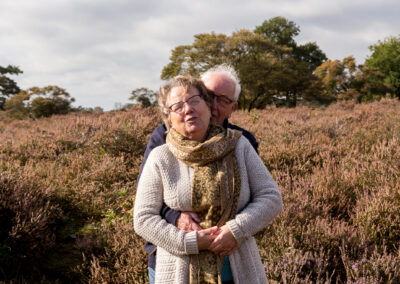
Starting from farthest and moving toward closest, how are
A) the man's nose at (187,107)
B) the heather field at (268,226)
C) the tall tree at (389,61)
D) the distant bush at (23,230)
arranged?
1. the tall tree at (389,61)
2. the distant bush at (23,230)
3. the heather field at (268,226)
4. the man's nose at (187,107)

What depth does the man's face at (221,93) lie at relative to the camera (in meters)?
2.15

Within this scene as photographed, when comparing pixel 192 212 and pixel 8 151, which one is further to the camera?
pixel 8 151

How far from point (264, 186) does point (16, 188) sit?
3102 mm

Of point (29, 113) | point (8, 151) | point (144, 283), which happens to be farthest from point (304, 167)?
point (29, 113)

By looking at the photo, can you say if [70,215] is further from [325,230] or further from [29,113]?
[29,113]

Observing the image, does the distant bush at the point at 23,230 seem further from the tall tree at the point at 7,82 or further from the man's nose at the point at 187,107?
the tall tree at the point at 7,82

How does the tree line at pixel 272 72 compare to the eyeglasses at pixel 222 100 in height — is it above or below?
above

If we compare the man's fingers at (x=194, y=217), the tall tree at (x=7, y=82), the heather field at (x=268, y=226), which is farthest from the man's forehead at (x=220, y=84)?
the tall tree at (x=7, y=82)

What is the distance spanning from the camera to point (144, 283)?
2.70 meters

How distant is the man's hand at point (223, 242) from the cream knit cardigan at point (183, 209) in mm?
28

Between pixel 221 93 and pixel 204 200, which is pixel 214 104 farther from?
pixel 204 200

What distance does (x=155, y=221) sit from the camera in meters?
1.57

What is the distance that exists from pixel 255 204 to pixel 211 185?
0.26 m

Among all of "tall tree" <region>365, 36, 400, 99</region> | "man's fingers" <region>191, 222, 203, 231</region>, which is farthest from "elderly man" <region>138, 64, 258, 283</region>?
"tall tree" <region>365, 36, 400, 99</region>
